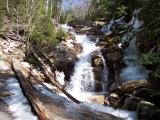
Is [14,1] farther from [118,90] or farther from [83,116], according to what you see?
[83,116]

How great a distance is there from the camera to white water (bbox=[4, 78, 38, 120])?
12.3m

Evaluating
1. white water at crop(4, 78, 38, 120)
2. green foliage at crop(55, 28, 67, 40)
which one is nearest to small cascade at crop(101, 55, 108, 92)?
green foliage at crop(55, 28, 67, 40)

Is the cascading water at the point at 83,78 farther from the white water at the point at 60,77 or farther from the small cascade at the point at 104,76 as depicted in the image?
the white water at the point at 60,77

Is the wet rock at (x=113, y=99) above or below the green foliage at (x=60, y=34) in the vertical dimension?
below

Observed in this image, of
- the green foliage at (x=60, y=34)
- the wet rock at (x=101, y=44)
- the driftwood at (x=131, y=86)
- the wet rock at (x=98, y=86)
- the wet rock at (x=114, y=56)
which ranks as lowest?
the wet rock at (x=98, y=86)

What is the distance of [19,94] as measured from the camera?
1464 centimetres

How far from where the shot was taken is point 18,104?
44.1ft

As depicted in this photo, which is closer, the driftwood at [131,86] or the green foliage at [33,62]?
the driftwood at [131,86]

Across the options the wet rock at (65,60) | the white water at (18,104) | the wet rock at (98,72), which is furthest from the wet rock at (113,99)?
the white water at (18,104)

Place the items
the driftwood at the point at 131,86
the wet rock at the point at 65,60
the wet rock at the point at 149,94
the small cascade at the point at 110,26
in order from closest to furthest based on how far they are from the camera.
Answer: the wet rock at the point at 149,94 → the driftwood at the point at 131,86 → the wet rock at the point at 65,60 → the small cascade at the point at 110,26

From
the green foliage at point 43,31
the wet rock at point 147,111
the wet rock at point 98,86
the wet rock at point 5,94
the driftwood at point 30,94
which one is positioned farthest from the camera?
the green foliage at point 43,31

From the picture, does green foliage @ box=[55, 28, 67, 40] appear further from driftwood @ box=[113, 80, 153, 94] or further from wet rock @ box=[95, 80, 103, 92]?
driftwood @ box=[113, 80, 153, 94]

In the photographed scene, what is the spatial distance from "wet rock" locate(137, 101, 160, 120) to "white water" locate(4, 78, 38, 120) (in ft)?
16.8

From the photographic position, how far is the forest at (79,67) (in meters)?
14.3
